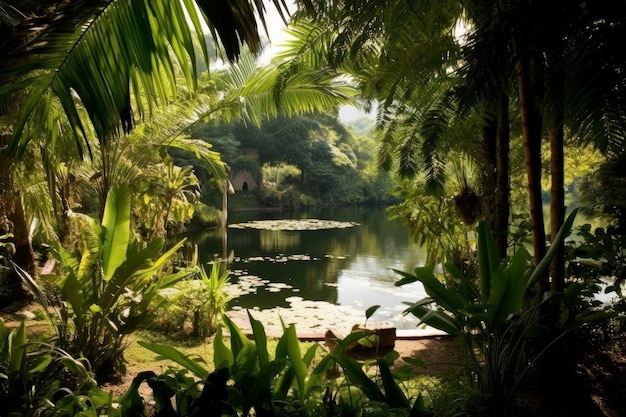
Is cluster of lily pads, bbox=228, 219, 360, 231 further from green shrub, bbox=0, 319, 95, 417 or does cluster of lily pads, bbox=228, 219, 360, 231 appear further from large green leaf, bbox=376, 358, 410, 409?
large green leaf, bbox=376, 358, 410, 409

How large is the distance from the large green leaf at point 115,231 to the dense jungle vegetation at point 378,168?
0.05 feet

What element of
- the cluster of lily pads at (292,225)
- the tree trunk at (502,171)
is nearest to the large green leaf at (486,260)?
the tree trunk at (502,171)

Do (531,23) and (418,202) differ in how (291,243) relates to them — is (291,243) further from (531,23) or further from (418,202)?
(531,23)

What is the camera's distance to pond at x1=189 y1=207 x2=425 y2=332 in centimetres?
672

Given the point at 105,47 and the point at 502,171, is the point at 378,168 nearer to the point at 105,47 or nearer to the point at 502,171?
the point at 502,171

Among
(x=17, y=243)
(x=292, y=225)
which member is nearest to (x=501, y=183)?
(x=17, y=243)

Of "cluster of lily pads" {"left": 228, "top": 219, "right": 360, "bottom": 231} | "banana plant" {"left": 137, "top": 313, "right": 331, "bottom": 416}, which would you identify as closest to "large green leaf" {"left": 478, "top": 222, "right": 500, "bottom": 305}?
"banana plant" {"left": 137, "top": 313, "right": 331, "bottom": 416}

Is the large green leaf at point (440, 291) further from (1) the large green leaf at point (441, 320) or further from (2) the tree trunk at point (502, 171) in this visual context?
(2) the tree trunk at point (502, 171)

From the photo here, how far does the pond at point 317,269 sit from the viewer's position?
672cm

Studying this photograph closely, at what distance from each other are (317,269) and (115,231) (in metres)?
7.63

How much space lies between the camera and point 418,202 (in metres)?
5.05

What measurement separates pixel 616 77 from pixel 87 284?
3381 mm

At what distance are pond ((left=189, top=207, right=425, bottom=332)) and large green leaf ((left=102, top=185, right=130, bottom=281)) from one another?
10.0ft

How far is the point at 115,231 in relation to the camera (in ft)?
10.1
